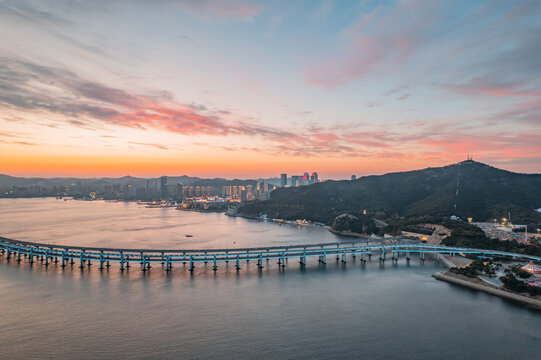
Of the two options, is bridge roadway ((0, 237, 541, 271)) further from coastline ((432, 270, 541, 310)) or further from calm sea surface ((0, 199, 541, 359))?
coastline ((432, 270, 541, 310))

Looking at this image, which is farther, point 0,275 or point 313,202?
point 313,202

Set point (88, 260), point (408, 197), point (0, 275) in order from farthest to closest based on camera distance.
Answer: point (408, 197) < point (88, 260) < point (0, 275)

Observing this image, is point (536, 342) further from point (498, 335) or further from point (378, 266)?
point (378, 266)

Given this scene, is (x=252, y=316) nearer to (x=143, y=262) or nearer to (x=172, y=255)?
(x=172, y=255)

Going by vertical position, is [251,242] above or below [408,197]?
below

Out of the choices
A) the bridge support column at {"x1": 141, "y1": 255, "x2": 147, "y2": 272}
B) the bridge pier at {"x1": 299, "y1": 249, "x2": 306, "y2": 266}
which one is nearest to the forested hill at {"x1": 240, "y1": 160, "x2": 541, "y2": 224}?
the bridge pier at {"x1": 299, "y1": 249, "x2": 306, "y2": 266}

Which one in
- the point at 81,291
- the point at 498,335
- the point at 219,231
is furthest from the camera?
the point at 219,231

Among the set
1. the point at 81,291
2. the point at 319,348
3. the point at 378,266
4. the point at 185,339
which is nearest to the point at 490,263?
the point at 378,266
